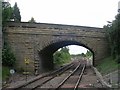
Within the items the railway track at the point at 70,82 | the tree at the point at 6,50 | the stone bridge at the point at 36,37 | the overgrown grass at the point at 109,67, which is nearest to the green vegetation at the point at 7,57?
the tree at the point at 6,50

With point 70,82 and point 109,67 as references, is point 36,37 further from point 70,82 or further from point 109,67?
point 70,82

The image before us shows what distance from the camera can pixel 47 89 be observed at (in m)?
24.1

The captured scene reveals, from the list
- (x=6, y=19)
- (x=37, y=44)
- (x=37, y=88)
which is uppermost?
(x=6, y=19)

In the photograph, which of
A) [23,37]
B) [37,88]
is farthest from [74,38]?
[37,88]

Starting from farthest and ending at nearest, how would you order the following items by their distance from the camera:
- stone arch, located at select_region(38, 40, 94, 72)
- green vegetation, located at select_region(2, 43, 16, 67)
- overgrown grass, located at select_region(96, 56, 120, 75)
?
stone arch, located at select_region(38, 40, 94, 72) < green vegetation, located at select_region(2, 43, 16, 67) < overgrown grass, located at select_region(96, 56, 120, 75)

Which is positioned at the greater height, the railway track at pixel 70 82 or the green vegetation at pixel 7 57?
the green vegetation at pixel 7 57

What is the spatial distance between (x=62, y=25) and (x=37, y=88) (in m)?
20.9

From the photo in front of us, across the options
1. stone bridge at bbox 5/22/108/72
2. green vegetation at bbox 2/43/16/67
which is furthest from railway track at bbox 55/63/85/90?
stone bridge at bbox 5/22/108/72

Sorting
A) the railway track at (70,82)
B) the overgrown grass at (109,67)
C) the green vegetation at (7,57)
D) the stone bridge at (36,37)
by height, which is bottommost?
the railway track at (70,82)

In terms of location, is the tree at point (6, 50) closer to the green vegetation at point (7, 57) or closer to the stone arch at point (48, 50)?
the green vegetation at point (7, 57)

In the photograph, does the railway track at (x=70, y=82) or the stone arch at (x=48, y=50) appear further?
the stone arch at (x=48, y=50)

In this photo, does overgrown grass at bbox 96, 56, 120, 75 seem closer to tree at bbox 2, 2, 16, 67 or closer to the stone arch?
the stone arch

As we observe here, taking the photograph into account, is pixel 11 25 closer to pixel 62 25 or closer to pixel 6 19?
pixel 6 19

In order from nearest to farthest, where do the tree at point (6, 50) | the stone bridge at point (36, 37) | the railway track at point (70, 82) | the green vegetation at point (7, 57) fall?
the railway track at point (70, 82), the green vegetation at point (7, 57), the tree at point (6, 50), the stone bridge at point (36, 37)
